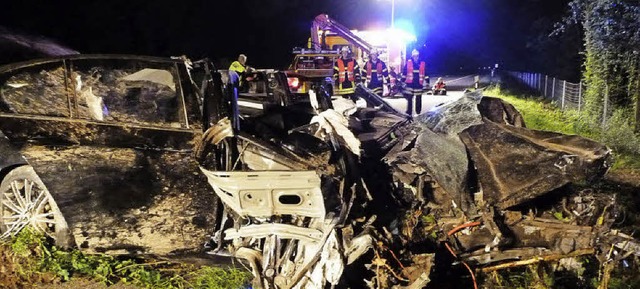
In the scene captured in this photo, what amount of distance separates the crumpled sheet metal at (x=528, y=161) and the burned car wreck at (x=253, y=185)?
0.01 m

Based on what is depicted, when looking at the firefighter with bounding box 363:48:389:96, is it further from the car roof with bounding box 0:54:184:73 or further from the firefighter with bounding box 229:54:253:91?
the car roof with bounding box 0:54:184:73

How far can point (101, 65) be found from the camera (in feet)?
12.0

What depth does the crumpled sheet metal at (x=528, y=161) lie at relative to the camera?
364 cm

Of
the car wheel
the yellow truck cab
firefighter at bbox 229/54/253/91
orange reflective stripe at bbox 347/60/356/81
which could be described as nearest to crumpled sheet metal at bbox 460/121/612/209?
firefighter at bbox 229/54/253/91

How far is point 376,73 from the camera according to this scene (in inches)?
535

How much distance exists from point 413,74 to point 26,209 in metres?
10.1

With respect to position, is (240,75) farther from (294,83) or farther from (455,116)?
(294,83)

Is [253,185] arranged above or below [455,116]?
below

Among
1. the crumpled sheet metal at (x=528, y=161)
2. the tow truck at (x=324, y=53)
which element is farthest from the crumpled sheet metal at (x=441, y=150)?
the tow truck at (x=324, y=53)

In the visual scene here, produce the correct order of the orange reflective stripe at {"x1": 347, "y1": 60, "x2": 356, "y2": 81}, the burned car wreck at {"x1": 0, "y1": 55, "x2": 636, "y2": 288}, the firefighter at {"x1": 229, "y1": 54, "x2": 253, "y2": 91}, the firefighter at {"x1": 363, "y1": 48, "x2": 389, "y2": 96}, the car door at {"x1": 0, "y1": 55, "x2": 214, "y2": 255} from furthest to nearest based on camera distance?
the firefighter at {"x1": 363, "y1": 48, "x2": 389, "y2": 96}, the orange reflective stripe at {"x1": 347, "y1": 60, "x2": 356, "y2": 81}, the firefighter at {"x1": 229, "y1": 54, "x2": 253, "y2": 91}, the car door at {"x1": 0, "y1": 55, "x2": 214, "y2": 255}, the burned car wreck at {"x1": 0, "y1": 55, "x2": 636, "y2": 288}

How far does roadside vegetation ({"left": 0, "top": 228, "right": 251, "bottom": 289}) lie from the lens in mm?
3934

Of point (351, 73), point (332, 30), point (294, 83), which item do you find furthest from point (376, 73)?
point (294, 83)

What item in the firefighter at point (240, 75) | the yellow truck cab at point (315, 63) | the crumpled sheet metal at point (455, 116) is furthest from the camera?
the yellow truck cab at point (315, 63)

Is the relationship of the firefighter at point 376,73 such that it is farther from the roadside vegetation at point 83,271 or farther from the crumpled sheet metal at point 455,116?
the roadside vegetation at point 83,271
